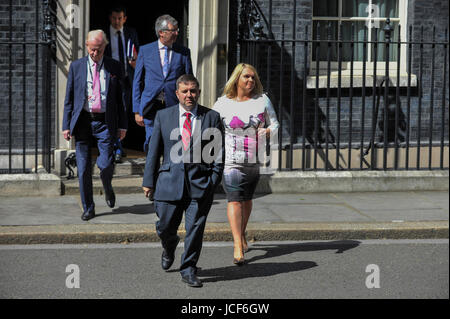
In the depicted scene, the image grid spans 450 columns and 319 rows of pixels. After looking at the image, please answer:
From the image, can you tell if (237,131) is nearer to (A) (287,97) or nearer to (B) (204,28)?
(B) (204,28)

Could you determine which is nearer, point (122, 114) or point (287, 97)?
point (122, 114)

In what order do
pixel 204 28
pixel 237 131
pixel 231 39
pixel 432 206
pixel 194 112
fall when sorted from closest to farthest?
pixel 194 112
pixel 237 131
pixel 432 206
pixel 204 28
pixel 231 39

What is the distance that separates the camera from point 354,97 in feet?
36.3

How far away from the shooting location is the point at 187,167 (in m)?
5.95

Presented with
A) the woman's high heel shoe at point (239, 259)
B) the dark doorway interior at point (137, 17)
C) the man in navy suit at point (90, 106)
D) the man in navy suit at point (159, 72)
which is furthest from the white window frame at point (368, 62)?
the woman's high heel shoe at point (239, 259)

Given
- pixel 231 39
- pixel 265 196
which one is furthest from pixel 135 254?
pixel 231 39

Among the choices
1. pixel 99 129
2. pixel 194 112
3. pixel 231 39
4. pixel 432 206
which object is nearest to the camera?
pixel 194 112

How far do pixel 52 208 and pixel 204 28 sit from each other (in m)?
3.01

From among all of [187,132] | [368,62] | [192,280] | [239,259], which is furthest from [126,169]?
[192,280]

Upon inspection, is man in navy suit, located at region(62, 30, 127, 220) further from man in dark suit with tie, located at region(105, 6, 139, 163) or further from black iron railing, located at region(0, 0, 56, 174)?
man in dark suit with tie, located at region(105, 6, 139, 163)

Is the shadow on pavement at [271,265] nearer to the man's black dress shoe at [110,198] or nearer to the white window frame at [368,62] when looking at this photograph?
the man's black dress shoe at [110,198]

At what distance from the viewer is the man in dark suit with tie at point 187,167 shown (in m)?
5.94

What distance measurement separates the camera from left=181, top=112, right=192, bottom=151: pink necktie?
5.95 meters

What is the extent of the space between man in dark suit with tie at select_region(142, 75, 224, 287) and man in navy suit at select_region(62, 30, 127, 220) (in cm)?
215
